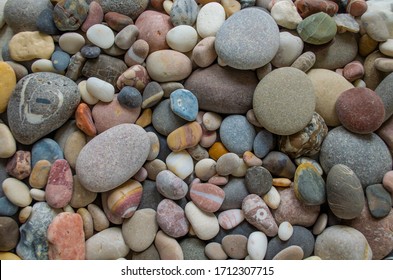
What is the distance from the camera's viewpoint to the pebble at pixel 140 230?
804 millimetres

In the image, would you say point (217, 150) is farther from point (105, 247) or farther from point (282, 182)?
point (105, 247)

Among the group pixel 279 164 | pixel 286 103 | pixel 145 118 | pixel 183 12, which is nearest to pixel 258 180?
pixel 279 164

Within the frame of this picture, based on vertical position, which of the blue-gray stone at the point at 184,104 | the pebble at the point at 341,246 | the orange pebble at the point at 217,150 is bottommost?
the pebble at the point at 341,246

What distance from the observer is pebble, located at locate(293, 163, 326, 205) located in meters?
0.78

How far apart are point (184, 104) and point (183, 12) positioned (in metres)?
0.20

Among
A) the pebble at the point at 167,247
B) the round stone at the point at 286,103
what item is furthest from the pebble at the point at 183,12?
the pebble at the point at 167,247

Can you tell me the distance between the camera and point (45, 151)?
0.82 meters

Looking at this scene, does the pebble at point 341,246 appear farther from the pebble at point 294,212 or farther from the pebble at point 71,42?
the pebble at point 71,42

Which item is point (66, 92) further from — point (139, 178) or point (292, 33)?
point (292, 33)

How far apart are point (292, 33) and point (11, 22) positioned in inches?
23.4

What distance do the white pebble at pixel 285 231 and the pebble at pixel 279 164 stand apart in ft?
0.33

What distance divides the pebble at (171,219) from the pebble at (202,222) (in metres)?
0.01

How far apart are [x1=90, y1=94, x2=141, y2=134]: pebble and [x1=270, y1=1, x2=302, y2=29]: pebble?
13.5 inches

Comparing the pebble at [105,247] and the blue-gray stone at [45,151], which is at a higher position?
the blue-gray stone at [45,151]
